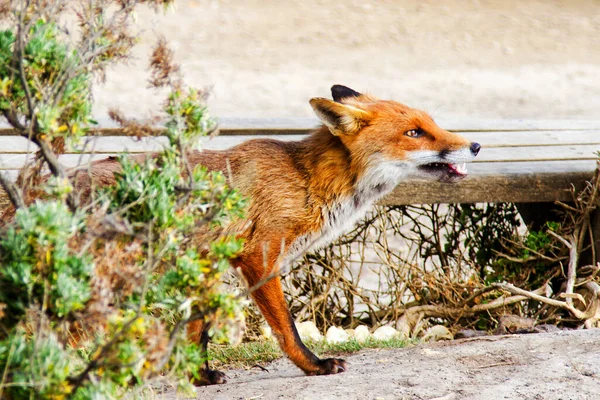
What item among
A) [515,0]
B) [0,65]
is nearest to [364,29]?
[515,0]

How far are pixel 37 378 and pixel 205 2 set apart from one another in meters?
15.2

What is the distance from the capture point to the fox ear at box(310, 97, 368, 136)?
423cm

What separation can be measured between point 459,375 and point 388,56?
36.2 feet

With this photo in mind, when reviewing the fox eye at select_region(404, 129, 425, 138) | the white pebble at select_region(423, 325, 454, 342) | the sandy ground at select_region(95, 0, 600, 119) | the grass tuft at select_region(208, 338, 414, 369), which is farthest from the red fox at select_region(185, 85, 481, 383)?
the sandy ground at select_region(95, 0, 600, 119)

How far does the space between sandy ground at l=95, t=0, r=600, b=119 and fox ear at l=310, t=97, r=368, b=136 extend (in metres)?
6.70

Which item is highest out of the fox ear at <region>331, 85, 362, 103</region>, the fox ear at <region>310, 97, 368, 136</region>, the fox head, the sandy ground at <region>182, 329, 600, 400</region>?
the fox ear at <region>331, 85, 362, 103</region>

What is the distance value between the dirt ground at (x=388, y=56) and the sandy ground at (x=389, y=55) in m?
0.02

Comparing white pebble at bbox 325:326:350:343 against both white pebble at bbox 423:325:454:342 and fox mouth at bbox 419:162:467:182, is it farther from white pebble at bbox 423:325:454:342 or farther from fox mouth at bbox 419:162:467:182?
fox mouth at bbox 419:162:467:182

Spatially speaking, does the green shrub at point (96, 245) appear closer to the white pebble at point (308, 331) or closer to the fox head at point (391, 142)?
the fox head at point (391, 142)

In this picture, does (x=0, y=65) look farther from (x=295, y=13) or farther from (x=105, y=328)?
(x=295, y=13)

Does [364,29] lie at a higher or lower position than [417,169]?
higher

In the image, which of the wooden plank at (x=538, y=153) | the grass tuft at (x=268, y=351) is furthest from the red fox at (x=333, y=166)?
the wooden plank at (x=538, y=153)

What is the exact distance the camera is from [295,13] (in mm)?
16500

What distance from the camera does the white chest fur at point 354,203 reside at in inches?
170
